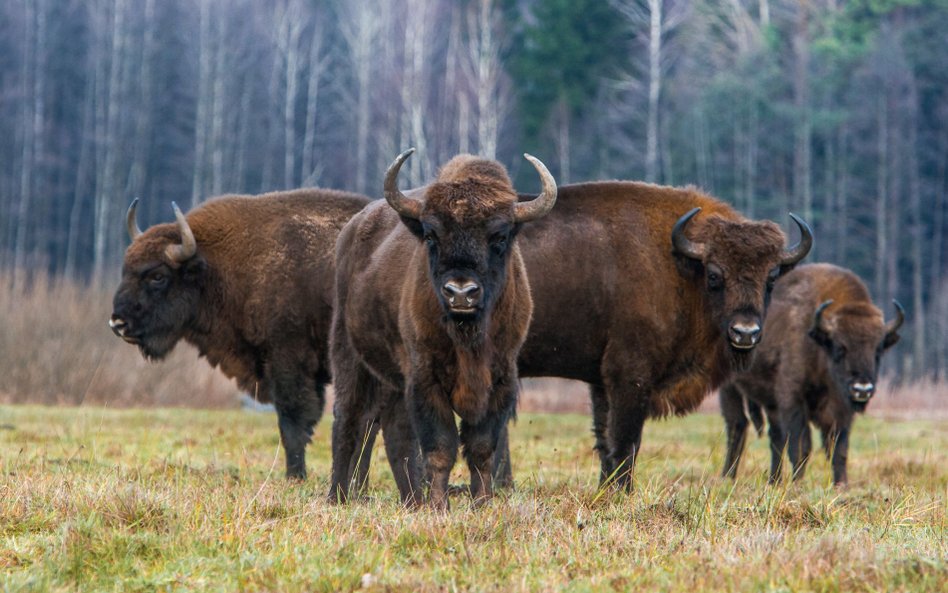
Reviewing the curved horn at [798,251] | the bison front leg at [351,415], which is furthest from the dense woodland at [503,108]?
the bison front leg at [351,415]

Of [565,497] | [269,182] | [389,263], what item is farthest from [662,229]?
[269,182]

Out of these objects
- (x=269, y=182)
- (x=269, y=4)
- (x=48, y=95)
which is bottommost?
(x=269, y=182)

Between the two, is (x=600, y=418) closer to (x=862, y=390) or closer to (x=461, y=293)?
(x=461, y=293)

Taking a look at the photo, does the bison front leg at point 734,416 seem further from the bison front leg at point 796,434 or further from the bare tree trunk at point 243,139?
the bare tree trunk at point 243,139

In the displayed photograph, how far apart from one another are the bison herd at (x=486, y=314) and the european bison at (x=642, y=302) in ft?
0.06

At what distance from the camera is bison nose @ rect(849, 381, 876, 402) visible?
40.9 feet

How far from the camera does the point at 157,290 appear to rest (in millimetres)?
11867

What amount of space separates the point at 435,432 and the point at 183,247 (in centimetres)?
532

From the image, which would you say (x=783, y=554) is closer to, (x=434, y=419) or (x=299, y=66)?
(x=434, y=419)

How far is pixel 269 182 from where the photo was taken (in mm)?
49750

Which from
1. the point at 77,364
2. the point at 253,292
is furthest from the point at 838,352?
the point at 77,364

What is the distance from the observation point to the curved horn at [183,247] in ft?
37.7

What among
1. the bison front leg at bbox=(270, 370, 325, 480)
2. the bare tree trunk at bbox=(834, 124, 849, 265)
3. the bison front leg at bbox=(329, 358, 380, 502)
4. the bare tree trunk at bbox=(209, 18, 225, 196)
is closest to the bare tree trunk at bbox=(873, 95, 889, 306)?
the bare tree trunk at bbox=(834, 124, 849, 265)

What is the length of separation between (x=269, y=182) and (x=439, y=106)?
30.0ft
